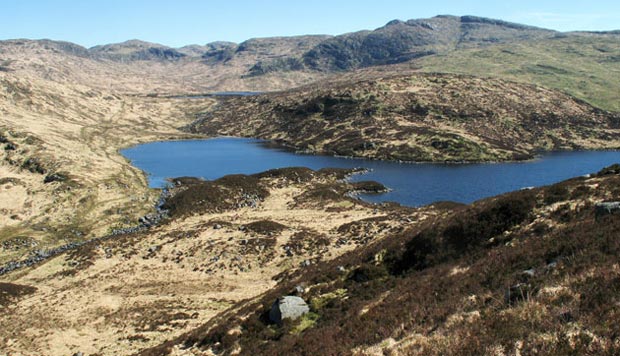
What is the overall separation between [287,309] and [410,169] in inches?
4947

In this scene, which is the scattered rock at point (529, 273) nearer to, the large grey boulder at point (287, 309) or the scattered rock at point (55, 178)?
the large grey boulder at point (287, 309)

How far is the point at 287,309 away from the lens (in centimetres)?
2628

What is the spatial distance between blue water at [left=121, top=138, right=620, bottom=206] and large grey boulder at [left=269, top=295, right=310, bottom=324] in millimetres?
77960

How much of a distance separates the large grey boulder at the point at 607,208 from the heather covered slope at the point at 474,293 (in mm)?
325

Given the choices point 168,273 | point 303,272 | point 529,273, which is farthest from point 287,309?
point 168,273

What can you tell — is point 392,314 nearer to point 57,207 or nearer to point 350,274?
point 350,274

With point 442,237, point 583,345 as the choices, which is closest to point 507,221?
point 442,237

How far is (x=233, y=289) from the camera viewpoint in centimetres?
4525

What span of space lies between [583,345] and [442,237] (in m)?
19.0

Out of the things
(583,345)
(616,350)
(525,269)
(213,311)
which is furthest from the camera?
(213,311)

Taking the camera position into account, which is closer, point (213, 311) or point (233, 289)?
point (213, 311)

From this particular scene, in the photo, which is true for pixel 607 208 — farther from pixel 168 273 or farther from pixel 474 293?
pixel 168 273

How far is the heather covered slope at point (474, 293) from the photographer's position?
45.4 ft

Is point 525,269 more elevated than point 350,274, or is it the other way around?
point 525,269
